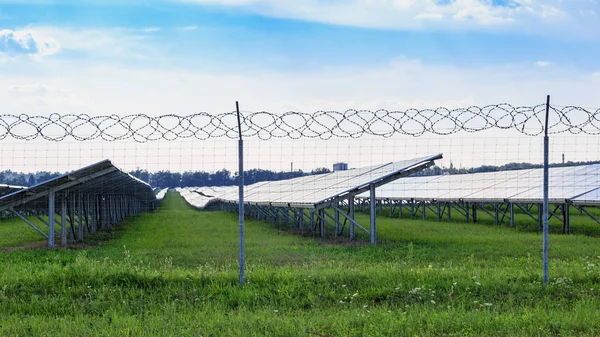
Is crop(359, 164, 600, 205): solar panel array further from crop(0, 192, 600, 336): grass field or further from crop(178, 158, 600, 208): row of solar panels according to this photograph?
crop(0, 192, 600, 336): grass field

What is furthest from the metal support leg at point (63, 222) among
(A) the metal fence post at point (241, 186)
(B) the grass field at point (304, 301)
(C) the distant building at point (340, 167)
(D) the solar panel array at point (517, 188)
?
(D) the solar panel array at point (517, 188)

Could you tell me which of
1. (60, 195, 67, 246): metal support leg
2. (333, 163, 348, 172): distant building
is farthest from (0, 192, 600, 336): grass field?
(60, 195, 67, 246): metal support leg

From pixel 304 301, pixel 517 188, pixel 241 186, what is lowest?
pixel 304 301

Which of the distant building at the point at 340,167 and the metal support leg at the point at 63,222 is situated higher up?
the distant building at the point at 340,167

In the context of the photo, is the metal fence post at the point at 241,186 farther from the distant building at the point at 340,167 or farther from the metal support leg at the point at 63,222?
the metal support leg at the point at 63,222

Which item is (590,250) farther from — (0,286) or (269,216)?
(269,216)

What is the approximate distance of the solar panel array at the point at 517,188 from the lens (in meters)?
22.0

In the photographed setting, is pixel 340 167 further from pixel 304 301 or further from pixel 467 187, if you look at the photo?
pixel 467 187

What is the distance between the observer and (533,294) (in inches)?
342

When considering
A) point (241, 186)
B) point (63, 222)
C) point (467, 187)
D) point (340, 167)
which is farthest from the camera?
point (467, 187)

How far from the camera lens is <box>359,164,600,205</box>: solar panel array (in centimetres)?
2198

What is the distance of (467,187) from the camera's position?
3042cm

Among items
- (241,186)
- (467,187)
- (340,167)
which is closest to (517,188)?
(467,187)

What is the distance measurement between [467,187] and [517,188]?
188 inches
